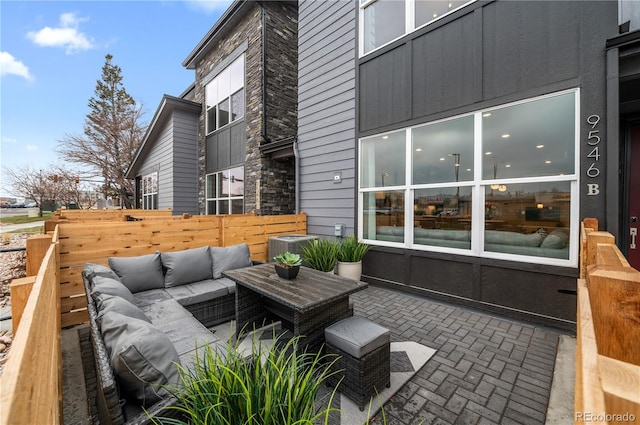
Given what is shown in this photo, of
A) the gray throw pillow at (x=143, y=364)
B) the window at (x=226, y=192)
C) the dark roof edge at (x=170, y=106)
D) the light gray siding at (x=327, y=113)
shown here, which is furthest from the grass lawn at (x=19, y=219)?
the gray throw pillow at (x=143, y=364)

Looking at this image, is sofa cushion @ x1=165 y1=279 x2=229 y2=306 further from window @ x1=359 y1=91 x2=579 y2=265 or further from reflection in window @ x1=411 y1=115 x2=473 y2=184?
reflection in window @ x1=411 y1=115 x2=473 y2=184

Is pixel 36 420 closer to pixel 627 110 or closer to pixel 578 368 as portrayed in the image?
pixel 578 368

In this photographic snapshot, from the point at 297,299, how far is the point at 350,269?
2.43 meters

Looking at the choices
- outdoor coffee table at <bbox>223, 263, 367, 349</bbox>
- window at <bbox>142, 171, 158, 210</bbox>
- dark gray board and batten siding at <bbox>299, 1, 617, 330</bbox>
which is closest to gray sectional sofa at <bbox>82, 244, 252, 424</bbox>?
outdoor coffee table at <bbox>223, 263, 367, 349</bbox>

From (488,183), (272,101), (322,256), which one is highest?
(272,101)

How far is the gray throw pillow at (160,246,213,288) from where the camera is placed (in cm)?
345

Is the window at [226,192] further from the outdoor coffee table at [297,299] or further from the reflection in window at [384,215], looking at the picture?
the outdoor coffee table at [297,299]

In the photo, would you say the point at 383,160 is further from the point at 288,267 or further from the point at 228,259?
the point at 228,259

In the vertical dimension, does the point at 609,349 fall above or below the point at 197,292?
above

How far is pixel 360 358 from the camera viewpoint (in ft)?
6.43

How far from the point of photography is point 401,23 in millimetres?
4516

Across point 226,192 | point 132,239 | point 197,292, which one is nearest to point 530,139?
point 197,292

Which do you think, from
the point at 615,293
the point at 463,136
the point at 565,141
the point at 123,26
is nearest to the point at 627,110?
the point at 565,141

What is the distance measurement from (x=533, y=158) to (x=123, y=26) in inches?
953
